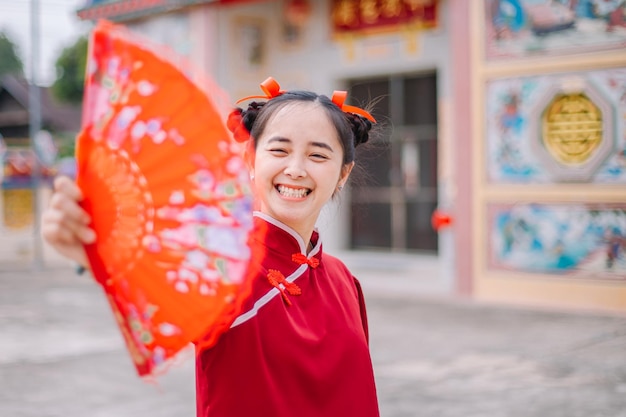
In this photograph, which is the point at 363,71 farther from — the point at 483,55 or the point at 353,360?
the point at 353,360

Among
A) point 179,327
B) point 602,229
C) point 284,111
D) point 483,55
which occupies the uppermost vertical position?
point 483,55

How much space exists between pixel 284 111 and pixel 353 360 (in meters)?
0.54

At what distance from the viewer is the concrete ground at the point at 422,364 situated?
4.67 metres

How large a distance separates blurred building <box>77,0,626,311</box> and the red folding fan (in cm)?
504

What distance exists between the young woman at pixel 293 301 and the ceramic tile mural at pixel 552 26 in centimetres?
694

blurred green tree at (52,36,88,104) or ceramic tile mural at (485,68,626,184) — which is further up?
blurred green tree at (52,36,88,104)

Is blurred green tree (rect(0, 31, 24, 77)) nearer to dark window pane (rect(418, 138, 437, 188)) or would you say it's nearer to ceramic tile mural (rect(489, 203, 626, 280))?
dark window pane (rect(418, 138, 437, 188))

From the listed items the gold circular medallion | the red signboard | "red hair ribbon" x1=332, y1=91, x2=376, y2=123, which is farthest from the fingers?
the red signboard

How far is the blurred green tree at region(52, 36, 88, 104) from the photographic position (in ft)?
99.5

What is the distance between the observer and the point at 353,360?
1.67 metres

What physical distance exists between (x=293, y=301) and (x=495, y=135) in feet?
24.8

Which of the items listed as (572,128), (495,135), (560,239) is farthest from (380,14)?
(560,239)

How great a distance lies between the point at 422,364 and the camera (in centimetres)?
580

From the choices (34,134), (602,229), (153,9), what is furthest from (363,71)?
(34,134)
